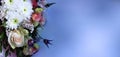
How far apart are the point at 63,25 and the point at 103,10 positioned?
0.26 meters

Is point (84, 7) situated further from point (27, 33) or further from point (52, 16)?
point (27, 33)

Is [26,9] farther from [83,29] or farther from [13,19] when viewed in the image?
[83,29]

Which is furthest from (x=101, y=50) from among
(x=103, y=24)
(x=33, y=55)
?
(x=33, y=55)

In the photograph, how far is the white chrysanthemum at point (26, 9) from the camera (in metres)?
1.38

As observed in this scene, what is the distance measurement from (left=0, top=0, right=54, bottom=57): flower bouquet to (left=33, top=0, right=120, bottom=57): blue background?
0.09 m

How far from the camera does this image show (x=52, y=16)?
154 cm

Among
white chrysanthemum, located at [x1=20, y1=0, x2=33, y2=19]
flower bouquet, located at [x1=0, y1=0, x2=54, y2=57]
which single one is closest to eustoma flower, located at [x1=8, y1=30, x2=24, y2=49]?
flower bouquet, located at [x1=0, y1=0, x2=54, y2=57]

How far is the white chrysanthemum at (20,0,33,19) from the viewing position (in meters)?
1.38

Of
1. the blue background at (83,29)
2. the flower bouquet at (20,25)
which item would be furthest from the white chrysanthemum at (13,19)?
the blue background at (83,29)

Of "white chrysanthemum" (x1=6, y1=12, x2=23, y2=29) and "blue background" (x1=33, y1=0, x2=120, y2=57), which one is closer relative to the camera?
"white chrysanthemum" (x1=6, y1=12, x2=23, y2=29)

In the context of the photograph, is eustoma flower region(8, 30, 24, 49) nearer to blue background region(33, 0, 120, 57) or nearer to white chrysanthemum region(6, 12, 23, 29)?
white chrysanthemum region(6, 12, 23, 29)

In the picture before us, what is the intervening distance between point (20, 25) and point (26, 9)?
0.32 feet

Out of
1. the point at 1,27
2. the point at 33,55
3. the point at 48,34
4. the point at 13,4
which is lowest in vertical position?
the point at 33,55

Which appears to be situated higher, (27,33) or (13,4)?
(13,4)
